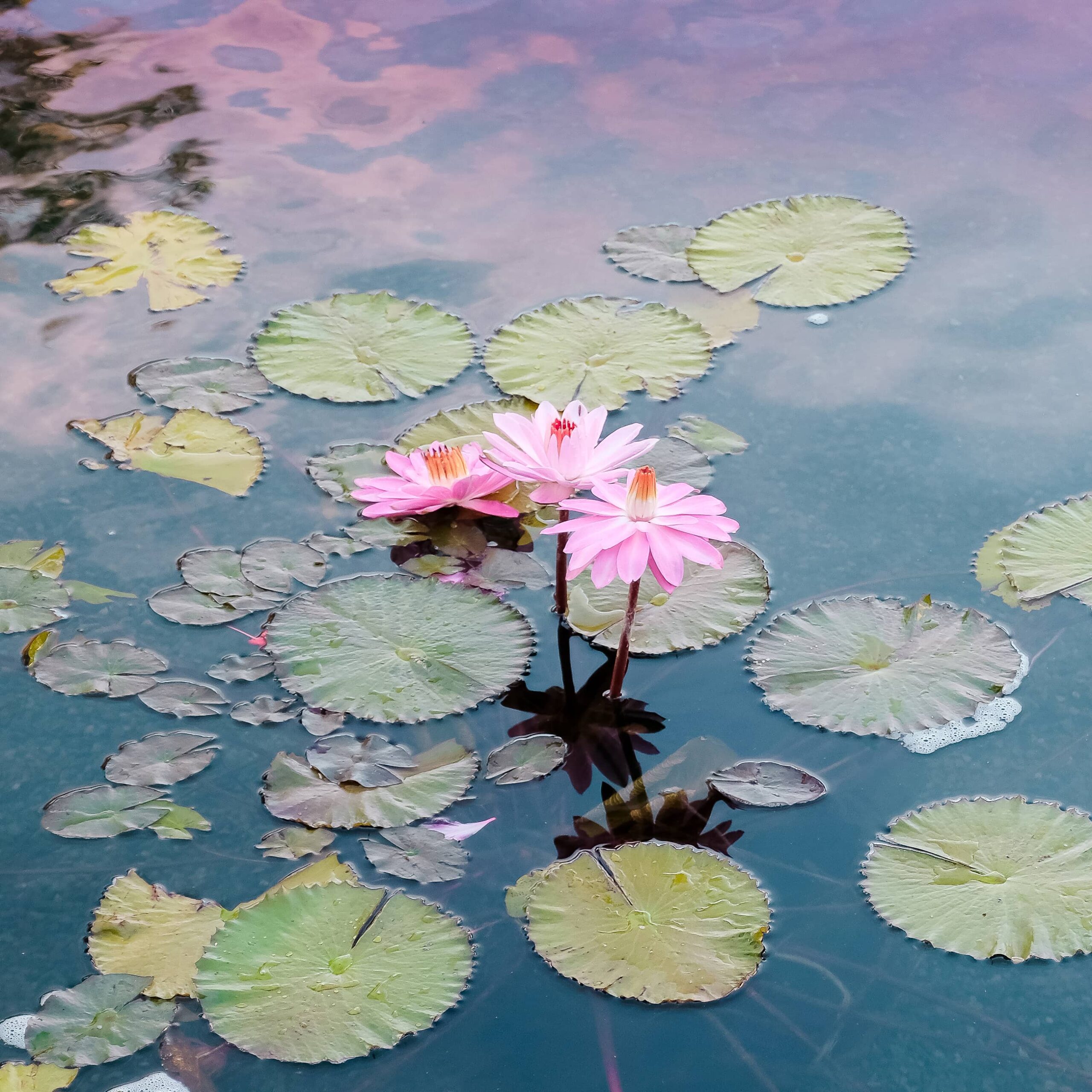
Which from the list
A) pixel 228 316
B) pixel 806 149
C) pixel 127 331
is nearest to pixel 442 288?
pixel 228 316

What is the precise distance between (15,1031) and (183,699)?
44 centimetres

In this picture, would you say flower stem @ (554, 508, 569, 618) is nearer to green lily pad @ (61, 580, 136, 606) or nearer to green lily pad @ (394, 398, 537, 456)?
green lily pad @ (394, 398, 537, 456)

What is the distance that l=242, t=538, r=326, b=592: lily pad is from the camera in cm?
164

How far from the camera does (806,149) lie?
2.52 meters

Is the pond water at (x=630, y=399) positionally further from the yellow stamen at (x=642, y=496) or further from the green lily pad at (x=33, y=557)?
the yellow stamen at (x=642, y=496)

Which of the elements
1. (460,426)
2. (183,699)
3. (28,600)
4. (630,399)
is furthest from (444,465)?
(28,600)

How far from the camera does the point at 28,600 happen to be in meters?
1.63

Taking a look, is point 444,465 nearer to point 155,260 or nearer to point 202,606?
point 202,606

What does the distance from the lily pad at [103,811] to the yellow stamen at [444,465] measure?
0.59m

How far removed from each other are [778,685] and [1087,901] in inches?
16.4

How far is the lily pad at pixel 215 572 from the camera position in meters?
A: 1.64

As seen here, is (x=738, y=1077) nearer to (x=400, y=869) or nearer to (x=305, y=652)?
(x=400, y=869)

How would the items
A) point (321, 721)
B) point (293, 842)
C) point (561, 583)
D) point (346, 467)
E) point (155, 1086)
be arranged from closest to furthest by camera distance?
point (155, 1086) < point (293, 842) < point (321, 721) < point (561, 583) < point (346, 467)

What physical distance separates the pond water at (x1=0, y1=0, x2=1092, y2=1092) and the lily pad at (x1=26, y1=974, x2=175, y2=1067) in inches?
0.8
